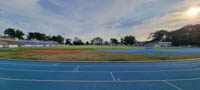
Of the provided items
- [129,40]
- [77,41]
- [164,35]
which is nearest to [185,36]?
[164,35]

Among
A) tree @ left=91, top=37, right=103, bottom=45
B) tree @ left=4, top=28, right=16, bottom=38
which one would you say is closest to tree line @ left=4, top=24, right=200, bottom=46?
tree @ left=4, top=28, right=16, bottom=38

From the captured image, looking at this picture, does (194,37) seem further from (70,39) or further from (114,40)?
(70,39)

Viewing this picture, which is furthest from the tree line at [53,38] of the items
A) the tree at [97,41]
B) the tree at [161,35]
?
the tree at [161,35]

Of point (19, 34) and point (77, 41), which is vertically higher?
point (19, 34)

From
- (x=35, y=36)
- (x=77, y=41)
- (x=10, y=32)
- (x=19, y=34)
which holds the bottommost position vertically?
(x=77, y=41)

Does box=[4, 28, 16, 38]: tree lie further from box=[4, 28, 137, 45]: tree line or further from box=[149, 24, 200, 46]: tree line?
box=[149, 24, 200, 46]: tree line

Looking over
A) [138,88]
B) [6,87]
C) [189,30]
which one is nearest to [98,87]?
[138,88]

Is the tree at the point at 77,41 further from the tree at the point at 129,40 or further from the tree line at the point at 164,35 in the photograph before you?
the tree at the point at 129,40

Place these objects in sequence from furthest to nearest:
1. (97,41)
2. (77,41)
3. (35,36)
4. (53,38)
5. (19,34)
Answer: (97,41)
(77,41)
(53,38)
(35,36)
(19,34)

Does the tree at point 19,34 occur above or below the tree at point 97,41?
above

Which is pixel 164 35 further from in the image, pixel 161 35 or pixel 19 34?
pixel 19 34

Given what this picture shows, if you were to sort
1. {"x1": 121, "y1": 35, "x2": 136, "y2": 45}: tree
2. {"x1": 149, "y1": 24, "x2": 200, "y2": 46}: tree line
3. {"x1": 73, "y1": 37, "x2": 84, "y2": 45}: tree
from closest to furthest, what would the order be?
{"x1": 149, "y1": 24, "x2": 200, "y2": 46}: tree line, {"x1": 121, "y1": 35, "x2": 136, "y2": 45}: tree, {"x1": 73, "y1": 37, "x2": 84, "y2": 45}: tree

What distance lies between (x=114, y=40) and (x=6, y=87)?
134m

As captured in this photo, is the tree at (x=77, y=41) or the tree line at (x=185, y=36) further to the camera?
the tree at (x=77, y=41)
